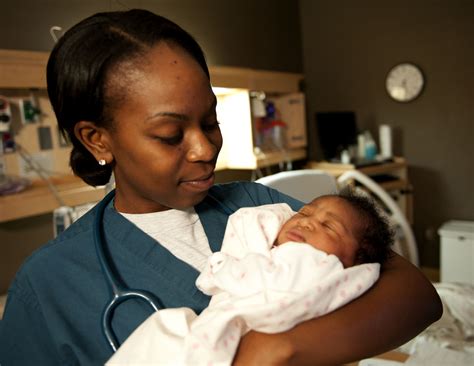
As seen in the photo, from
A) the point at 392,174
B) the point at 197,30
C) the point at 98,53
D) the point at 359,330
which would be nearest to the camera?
the point at 359,330

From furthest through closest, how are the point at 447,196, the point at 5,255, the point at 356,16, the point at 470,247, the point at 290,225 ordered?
the point at 356,16, the point at 447,196, the point at 470,247, the point at 5,255, the point at 290,225

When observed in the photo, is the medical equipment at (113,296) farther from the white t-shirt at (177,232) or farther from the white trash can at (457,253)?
the white trash can at (457,253)

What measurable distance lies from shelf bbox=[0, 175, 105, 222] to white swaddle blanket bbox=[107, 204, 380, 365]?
3.44 feet

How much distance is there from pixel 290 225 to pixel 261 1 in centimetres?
273

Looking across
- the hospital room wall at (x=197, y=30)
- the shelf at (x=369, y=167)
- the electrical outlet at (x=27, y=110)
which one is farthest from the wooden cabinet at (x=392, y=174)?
the electrical outlet at (x=27, y=110)

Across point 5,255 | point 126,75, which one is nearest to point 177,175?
point 126,75

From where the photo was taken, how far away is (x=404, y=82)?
11.1 ft

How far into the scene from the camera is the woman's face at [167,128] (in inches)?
27.4

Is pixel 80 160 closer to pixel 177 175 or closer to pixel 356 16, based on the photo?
pixel 177 175

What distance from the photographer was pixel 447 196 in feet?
11.0

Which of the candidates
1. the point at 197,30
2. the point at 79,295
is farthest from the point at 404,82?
the point at 79,295

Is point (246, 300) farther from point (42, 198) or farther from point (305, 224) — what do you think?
point (42, 198)

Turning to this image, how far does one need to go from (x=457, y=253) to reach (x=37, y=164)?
2.75 metres

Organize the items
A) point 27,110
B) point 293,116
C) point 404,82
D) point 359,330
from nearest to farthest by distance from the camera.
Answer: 1. point 359,330
2. point 27,110
3. point 293,116
4. point 404,82
